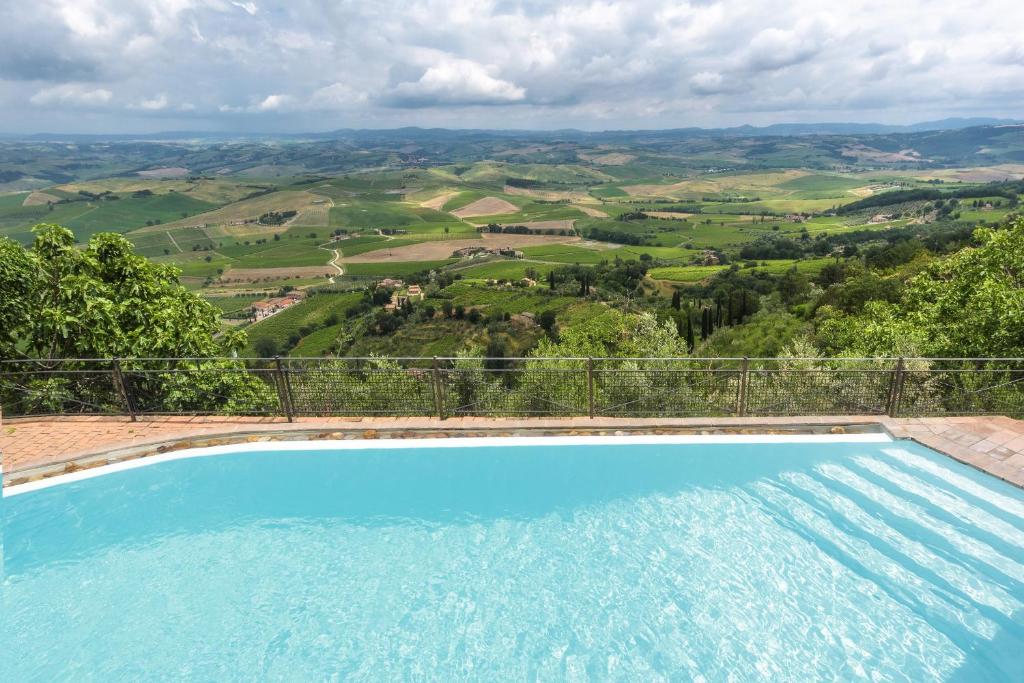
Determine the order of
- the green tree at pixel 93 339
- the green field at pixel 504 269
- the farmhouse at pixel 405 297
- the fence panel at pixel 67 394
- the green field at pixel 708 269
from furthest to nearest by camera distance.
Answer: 1. the green field at pixel 504 269
2. the green field at pixel 708 269
3. the farmhouse at pixel 405 297
4. the green tree at pixel 93 339
5. the fence panel at pixel 67 394

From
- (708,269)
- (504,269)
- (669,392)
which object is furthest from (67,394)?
(708,269)

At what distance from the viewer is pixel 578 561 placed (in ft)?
20.2

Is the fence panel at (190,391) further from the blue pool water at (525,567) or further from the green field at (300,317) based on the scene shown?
the green field at (300,317)

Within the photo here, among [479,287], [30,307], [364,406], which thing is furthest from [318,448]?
[479,287]

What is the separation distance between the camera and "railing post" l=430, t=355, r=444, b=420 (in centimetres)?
838

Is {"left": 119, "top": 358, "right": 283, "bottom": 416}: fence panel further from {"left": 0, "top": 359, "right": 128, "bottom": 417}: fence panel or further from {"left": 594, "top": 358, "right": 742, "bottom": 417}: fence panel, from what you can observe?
{"left": 594, "top": 358, "right": 742, "bottom": 417}: fence panel

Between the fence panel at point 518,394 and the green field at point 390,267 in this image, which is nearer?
the fence panel at point 518,394

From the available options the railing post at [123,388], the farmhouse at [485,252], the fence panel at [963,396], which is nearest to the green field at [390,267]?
the farmhouse at [485,252]

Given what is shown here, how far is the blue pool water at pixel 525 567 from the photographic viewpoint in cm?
505

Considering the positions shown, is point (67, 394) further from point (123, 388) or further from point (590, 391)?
point (590, 391)

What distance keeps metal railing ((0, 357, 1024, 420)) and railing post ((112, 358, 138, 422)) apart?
0.02 metres

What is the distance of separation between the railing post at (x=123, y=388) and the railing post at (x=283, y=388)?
7.99ft

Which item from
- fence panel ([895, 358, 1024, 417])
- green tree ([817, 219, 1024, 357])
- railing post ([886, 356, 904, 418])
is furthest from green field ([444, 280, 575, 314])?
railing post ([886, 356, 904, 418])

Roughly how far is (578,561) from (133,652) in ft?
15.1
